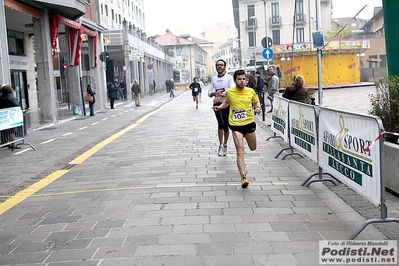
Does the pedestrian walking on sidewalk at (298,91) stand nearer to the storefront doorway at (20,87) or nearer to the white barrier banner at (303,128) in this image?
the white barrier banner at (303,128)

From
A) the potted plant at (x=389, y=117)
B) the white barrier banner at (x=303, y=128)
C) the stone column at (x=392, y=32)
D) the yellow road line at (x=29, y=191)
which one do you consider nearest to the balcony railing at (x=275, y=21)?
the white barrier banner at (x=303, y=128)

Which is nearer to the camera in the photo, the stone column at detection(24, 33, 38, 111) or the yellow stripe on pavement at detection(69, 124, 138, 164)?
the yellow stripe on pavement at detection(69, 124, 138, 164)

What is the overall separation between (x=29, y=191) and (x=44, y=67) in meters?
13.3

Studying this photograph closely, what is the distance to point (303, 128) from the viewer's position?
770cm

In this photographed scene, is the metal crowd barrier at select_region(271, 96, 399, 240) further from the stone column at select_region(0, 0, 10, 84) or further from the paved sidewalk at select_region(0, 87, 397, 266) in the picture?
the stone column at select_region(0, 0, 10, 84)

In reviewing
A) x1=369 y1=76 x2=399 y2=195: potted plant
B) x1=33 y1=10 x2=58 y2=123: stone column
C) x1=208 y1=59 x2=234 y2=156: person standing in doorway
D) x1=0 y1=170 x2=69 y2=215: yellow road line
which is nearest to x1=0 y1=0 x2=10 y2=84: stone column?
x1=33 y1=10 x2=58 y2=123: stone column

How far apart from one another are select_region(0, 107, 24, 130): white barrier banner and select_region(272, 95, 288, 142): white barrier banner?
6.50 meters

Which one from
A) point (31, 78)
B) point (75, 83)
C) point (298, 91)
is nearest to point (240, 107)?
point (298, 91)

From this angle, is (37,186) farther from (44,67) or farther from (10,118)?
(44,67)

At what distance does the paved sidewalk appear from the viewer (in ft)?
13.8

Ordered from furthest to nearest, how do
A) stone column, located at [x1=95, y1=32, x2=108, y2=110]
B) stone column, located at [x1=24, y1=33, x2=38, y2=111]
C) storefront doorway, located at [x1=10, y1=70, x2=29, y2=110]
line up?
stone column, located at [x1=24, y1=33, x2=38, y2=111] < stone column, located at [x1=95, y1=32, x2=108, y2=110] < storefront doorway, located at [x1=10, y1=70, x2=29, y2=110]

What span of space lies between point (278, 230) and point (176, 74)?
9887 centimetres

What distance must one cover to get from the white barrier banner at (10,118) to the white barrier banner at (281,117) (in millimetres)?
6501

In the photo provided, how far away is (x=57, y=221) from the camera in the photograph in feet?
17.7
